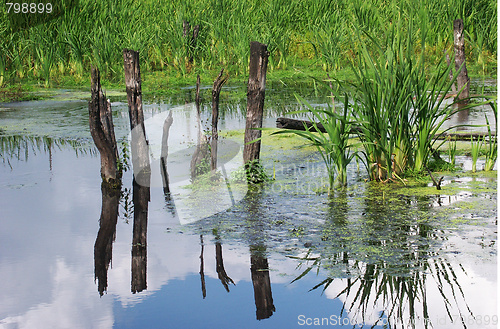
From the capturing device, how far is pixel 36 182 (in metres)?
7.48

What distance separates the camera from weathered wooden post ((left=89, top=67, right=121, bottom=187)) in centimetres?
679

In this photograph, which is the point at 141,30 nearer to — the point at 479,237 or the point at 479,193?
the point at 479,193

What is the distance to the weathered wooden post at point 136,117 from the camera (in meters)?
7.20

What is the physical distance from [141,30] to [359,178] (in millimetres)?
7982

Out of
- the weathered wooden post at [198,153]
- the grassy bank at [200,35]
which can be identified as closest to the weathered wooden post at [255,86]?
the weathered wooden post at [198,153]

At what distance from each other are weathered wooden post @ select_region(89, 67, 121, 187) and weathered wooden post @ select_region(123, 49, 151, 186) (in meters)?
0.22

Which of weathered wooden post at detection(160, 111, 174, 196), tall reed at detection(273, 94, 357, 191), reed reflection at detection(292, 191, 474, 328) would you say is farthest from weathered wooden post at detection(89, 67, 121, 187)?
reed reflection at detection(292, 191, 474, 328)

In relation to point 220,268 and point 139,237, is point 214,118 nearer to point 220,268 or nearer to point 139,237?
point 139,237

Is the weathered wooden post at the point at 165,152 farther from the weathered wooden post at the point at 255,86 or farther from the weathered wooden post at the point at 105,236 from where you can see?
the weathered wooden post at the point at 255,86

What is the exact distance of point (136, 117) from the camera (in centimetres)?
732

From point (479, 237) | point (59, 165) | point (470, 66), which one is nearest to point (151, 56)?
point (470, 66)

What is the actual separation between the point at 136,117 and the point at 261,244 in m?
2.63

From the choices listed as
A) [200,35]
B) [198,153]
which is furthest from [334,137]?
[200,35]

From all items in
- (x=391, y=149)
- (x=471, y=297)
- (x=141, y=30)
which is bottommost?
(x=471, y=297)
